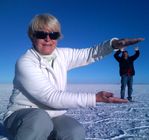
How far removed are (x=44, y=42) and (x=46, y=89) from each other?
0.45 metres

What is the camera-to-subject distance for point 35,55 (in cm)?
238

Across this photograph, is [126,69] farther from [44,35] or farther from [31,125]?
[31,125]

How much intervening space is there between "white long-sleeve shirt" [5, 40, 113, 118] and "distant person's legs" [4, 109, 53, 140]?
0.37ft

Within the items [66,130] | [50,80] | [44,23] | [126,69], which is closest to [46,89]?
[50,80]

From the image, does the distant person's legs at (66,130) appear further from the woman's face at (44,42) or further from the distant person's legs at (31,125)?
the woman's face at (44,42)

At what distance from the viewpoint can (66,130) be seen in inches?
90.7

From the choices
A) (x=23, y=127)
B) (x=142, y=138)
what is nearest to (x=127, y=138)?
(x=142, y=138)

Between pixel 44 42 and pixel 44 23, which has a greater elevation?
pixel 44 23

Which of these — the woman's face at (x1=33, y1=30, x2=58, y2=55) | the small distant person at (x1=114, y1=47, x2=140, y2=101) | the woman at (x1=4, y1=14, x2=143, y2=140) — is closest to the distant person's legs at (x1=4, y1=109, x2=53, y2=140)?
the woman at (x1=4, y1=14, x2=143, y2=140)

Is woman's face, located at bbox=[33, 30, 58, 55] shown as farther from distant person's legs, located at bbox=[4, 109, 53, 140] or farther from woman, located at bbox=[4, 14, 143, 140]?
distant person's legs, located at bbox=[4, 109, 53, 140]

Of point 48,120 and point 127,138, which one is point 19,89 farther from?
point 127,138

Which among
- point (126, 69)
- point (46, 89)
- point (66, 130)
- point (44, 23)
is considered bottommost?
point (126, 69)

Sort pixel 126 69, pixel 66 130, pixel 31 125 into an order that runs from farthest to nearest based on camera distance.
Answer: pixel 126 69
pixel 66 130
pixel 31 125

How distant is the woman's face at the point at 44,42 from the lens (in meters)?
2.35
